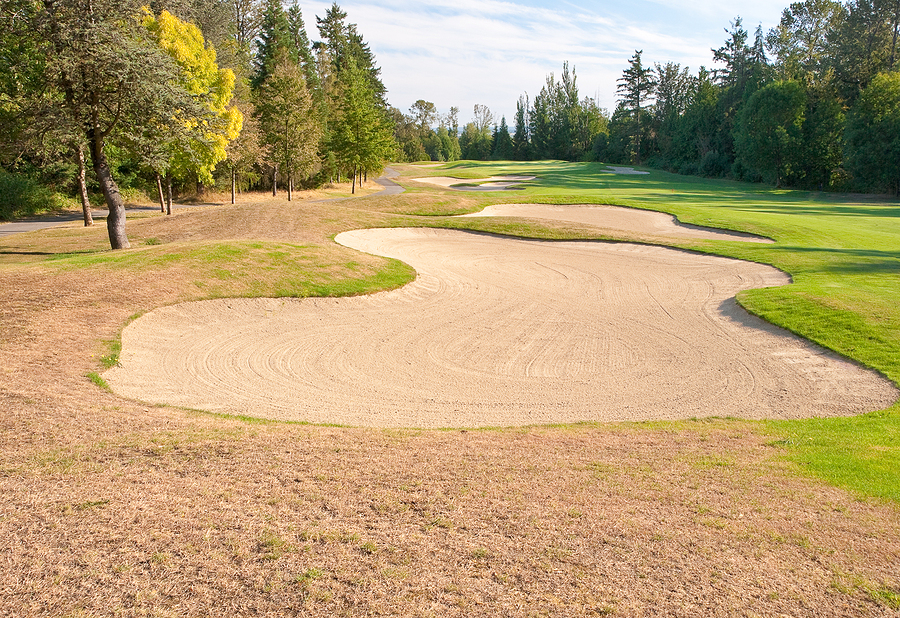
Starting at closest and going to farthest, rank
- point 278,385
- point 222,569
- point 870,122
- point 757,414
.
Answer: point 222,569
point 757,414
point 278,385
point 870,122

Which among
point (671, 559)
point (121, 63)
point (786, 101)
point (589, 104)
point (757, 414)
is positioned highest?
point (589, 104)

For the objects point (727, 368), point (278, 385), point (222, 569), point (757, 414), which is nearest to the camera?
point (222, 569)

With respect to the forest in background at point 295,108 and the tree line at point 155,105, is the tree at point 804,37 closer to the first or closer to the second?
the forest in background at point 295,108

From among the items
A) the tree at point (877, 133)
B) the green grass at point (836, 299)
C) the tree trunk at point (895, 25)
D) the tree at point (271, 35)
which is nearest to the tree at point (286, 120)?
the tree at point (271, 35)

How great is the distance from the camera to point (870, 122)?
183ft

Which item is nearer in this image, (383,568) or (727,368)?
(383,568)

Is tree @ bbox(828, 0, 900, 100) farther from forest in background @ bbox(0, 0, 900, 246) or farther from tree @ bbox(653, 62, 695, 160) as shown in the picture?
tree @ bbox(653, 62, 695, 160)

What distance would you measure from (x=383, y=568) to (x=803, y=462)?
555 centimetres

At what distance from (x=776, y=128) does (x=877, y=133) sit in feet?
34.1

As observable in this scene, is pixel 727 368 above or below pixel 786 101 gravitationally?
below

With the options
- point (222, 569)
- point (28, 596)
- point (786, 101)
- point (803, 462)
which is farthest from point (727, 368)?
point (786, 101)

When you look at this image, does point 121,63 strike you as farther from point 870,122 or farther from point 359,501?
point 870,122

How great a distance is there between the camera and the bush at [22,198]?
35.5 m

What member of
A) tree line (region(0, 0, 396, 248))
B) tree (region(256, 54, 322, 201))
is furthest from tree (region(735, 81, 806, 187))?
tree (region(256, 54, 322, 201))
